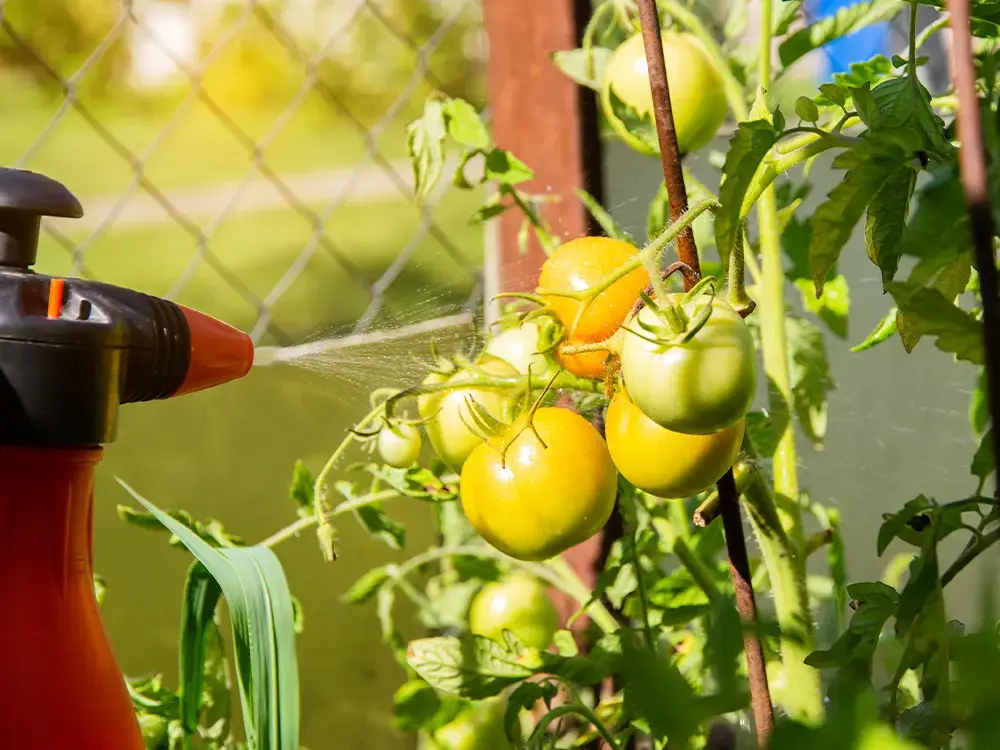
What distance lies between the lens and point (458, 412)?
1.38 ft

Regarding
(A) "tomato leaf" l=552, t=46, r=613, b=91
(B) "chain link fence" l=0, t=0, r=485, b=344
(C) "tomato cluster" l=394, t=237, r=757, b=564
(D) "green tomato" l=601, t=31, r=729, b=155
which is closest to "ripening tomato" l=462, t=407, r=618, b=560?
(C) "tomato cluster" l=394, t=237, r=757, b=564

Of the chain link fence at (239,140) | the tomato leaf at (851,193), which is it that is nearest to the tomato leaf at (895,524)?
the tomato leaf at (851,193)

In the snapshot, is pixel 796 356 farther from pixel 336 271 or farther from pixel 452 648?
pixel 336 271

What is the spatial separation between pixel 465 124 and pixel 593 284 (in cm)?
33

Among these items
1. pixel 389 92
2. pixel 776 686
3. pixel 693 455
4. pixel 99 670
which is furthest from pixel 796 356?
pixel 389 92

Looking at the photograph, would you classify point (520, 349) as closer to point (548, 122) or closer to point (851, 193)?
point (851, 193)

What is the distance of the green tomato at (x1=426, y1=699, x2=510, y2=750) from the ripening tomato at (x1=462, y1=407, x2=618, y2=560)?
13.5 inches

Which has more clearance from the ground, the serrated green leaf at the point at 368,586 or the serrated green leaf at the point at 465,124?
the serrated green leaf at the point at 465,124

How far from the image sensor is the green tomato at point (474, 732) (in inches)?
27.6

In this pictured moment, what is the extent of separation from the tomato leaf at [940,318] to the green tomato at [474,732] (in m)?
0.49

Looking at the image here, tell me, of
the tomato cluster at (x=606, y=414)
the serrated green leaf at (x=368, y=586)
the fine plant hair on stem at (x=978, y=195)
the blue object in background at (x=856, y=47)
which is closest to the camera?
the fine plant hair on stem at (x=978, y=195)

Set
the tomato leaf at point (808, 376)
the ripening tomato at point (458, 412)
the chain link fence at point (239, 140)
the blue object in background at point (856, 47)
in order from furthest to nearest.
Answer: the chain link fence at point (239, 140), the blue object in background at point (856, 47), the tomato leaf at point (808, 376), the ripening tomato at point (458, 412)

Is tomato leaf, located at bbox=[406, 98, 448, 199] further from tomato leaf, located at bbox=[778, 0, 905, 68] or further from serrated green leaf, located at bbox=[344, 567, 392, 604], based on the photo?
serrated green leaf, located at bbox=[344, 567, 392, 604]

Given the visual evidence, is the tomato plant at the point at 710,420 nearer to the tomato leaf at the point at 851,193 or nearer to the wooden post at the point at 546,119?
the tomato leaf at the point at 851,193
